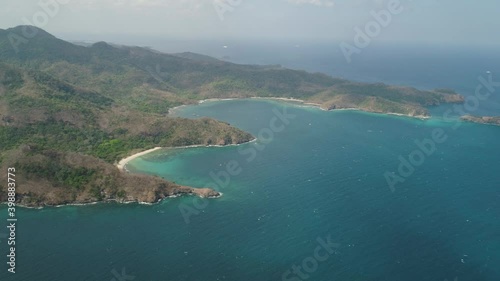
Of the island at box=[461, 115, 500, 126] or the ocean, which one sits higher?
the island at box=[461, 115, 500, 126]

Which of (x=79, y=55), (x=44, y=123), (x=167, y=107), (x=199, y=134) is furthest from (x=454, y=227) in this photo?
(x=79, y=55)

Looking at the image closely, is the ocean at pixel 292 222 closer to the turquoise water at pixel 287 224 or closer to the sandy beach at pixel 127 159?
the turquoise water at pixel 287 224

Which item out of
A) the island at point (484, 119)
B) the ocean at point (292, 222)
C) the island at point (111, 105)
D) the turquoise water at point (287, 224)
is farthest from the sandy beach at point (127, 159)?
the island at point (484, 119)

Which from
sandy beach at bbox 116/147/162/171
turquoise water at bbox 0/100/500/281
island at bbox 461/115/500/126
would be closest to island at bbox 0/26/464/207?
sandy beach at bbox 116/147/162/171

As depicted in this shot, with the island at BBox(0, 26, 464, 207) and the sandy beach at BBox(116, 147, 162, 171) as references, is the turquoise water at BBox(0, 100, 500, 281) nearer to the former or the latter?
the sandy beach at BBox(116, 147, 162, 171)

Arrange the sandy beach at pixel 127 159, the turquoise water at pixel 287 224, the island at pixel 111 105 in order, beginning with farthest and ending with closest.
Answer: the sandy beach at pixel 127 159, the island at pixel 111 105, the turquoise water at pixel 287 224

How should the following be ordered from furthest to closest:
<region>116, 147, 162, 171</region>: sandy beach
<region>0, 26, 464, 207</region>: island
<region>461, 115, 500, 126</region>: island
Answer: <region>461, 115, 500, 126</region>: island, <region>116, 147, 162, 171</region>: sandy beach, <region>0, 26, 464, 207</region>: island

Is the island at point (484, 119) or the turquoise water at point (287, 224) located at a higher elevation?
the island at point (484, 119)

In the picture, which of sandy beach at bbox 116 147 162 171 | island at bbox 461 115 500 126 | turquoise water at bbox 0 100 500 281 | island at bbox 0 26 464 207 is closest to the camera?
turquoise water at bbox 0 100 500 281
